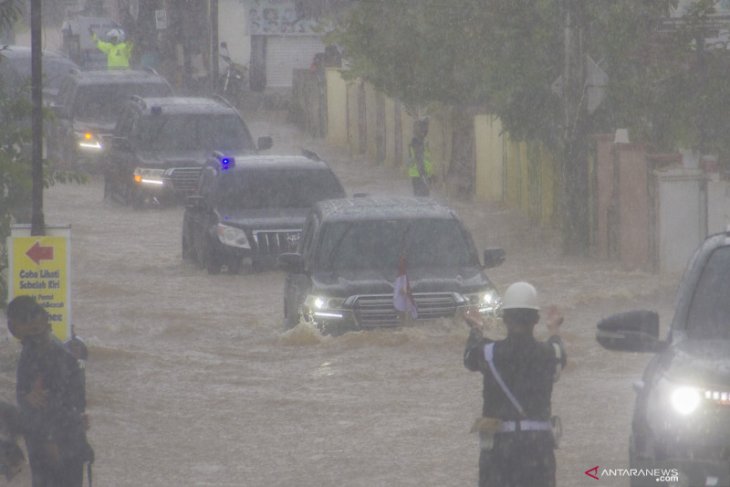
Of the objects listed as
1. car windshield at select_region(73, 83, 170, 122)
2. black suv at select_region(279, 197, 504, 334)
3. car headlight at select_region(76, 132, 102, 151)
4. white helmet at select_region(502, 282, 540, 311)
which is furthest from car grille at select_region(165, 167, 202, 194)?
white helmet at select_region(502, 282, 540, 311)

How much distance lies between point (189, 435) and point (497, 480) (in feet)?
19.8

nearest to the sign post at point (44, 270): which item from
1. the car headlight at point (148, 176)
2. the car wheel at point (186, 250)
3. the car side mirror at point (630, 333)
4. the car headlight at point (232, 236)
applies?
the car side mirror at point (630, 333)

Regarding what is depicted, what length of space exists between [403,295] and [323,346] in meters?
1.21

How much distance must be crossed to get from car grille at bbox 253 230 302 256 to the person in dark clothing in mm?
13702

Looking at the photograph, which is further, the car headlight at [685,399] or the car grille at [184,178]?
the car grille at [184,178]

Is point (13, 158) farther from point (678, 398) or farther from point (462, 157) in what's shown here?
point (462, 157)

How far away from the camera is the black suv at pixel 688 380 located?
6969 mm

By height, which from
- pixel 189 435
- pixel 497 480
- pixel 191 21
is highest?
pixel 191 21

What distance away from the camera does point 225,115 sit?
103 feet

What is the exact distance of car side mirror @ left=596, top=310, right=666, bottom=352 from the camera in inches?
302

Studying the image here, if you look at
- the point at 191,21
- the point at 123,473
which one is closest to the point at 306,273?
the point at 123,473

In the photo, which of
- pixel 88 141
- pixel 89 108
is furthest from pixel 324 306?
pixel 89 108

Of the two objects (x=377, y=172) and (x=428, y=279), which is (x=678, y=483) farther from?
(x=377, y=172)

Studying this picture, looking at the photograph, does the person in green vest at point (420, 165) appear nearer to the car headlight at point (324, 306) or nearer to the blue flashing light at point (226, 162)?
the blue flashing light at point (226, 162)
